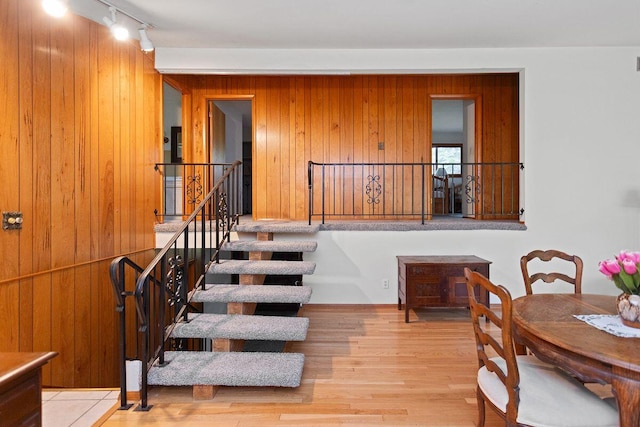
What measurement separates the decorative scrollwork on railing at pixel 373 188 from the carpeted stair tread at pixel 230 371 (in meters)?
3.43

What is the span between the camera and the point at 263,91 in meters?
5.52

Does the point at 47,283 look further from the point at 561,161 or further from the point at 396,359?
the point at 561,161

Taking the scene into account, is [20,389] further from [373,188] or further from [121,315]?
[373,188]

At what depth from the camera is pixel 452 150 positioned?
11.0 meters

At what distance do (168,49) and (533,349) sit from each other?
15.5 feet

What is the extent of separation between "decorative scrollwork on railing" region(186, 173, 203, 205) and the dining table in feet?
15.1

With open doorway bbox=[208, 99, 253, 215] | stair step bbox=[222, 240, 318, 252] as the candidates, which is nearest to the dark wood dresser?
stair step bbox=[222, 240, 318, 252]

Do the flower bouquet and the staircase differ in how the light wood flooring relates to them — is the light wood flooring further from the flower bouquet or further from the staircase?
the flower bouquet

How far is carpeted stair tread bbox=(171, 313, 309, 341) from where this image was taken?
267 cm

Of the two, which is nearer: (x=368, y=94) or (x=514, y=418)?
(x=514, y=418)

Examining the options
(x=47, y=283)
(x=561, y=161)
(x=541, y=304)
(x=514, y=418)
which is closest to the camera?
(x=514, y=418)

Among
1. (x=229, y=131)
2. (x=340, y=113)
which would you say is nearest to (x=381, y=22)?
(x=340, y=113)

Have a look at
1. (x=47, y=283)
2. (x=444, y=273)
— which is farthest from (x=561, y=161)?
(x=47, y=283)

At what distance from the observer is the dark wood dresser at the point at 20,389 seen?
1140mm
